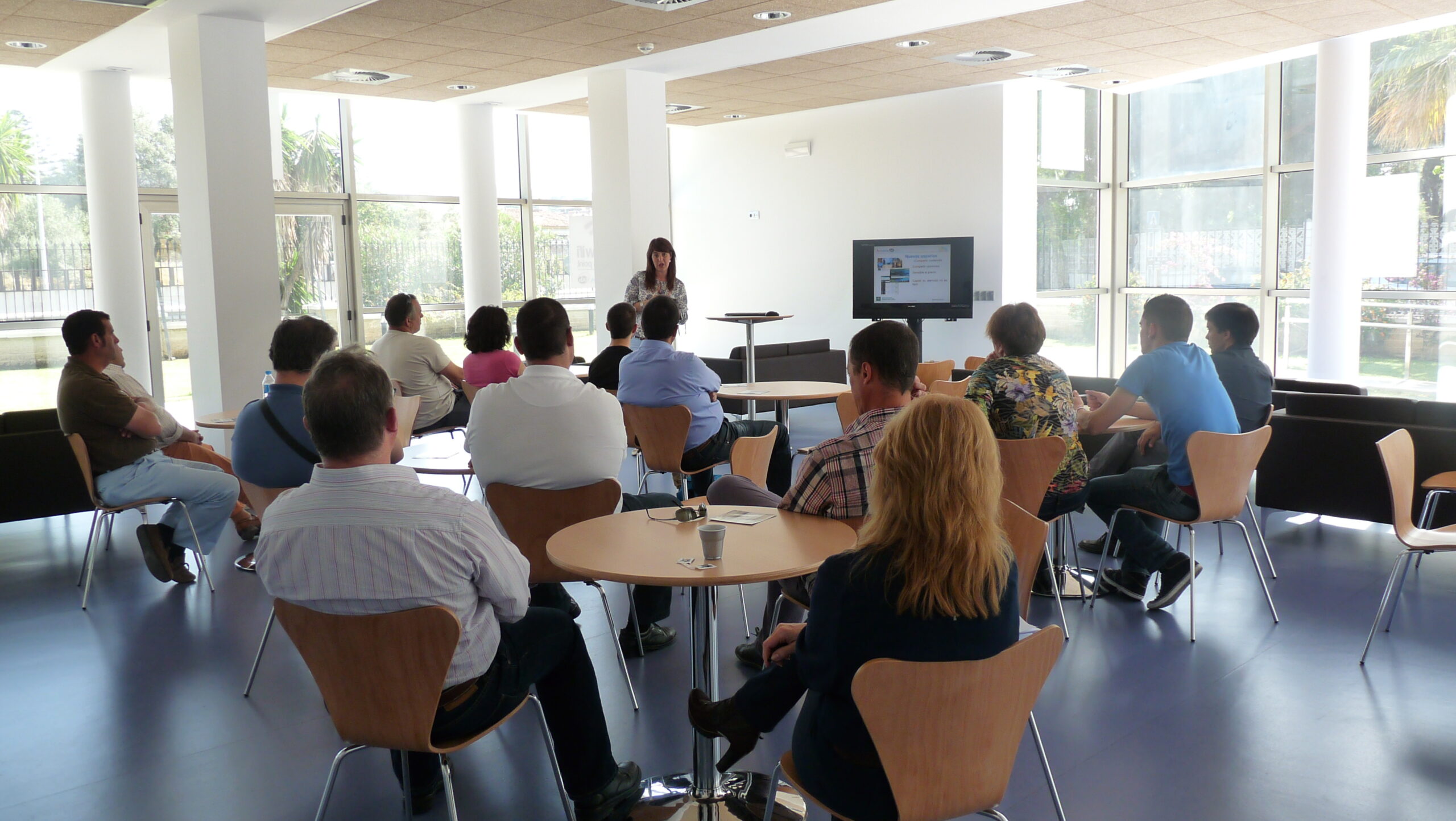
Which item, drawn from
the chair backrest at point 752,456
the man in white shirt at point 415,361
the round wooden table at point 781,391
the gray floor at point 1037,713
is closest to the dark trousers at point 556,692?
the gray floor at point 1037,713

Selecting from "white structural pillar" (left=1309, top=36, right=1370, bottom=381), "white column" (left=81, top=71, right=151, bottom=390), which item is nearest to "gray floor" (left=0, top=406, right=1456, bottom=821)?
"white structural pillar" (left=1309, top=36, right=1370, bottom=381)

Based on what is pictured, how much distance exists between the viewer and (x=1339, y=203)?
7984 mm

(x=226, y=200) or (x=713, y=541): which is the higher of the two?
(x=226, y=200)

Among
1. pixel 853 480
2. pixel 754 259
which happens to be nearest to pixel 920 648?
pixel 853 480

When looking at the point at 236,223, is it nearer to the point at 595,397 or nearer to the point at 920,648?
the point at 595,397

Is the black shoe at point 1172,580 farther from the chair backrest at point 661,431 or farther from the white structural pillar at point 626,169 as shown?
the white structural pillar at point 626,169

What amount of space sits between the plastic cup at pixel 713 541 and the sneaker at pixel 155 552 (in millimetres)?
3429

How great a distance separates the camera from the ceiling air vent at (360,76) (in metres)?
8.82

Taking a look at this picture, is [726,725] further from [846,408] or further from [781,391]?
[781,391]

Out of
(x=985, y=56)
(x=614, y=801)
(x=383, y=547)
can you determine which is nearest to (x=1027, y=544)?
(x=614, y=801)

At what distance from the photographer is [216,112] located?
6770mm

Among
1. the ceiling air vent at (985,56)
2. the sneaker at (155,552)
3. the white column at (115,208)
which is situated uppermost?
the ceiling air vent at (985,56)

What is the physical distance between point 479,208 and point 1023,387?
8.00m

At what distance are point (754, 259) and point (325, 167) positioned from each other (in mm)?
4677
